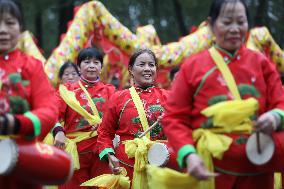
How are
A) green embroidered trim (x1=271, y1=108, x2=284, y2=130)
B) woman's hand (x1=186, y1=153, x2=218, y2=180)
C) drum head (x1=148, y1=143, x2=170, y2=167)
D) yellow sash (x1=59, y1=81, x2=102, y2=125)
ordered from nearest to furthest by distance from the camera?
woman's hand (x1=186, y1=153, x2=218, y2=180)
green embroidered trim (x1=271, y1=108, x2=284, y2=130)
drum head (x1=148, y1=143, x2=170, y2=167)
yellow sash (x1=59, y1=81, x2=102, y2=125)

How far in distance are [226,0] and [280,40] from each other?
1709cm

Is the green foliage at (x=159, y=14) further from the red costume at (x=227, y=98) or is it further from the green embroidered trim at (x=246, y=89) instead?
the green embroidered trim at (x=246, y=89)

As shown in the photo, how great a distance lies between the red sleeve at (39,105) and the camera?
3.52 metres

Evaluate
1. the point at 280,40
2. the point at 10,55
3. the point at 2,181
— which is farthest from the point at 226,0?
the point at 280,40

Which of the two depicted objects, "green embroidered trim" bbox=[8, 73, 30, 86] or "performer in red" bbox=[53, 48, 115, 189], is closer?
"green embroidered trim" bbox=[8, 73, 30, 86]

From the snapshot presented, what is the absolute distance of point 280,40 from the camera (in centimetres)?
2027

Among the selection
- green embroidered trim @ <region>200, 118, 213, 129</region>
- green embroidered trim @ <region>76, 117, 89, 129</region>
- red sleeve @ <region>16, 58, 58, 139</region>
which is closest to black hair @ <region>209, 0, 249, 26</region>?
green embroidered trim @ <region>200, 118, 213, 129</region>

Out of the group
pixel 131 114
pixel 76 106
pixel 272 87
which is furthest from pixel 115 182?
pixel 272 87

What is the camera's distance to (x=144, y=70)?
601cm

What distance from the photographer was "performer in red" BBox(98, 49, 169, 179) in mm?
5773

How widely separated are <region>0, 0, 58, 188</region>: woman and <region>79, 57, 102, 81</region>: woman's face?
328 cm

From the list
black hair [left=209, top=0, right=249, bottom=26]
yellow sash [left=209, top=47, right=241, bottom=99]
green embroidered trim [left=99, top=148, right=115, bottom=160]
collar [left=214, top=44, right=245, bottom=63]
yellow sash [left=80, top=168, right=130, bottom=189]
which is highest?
black hair [left=209, top=0, right=249, bottom=26]

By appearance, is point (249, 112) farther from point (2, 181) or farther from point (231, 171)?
point (2, 181)

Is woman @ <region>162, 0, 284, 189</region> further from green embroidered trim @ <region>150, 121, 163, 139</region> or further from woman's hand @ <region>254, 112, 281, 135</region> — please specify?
green embroidered trim @ <region>150, 121, 163, 139</region>
